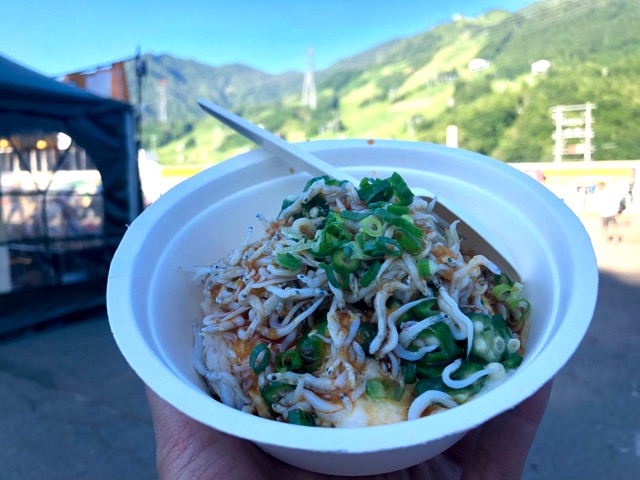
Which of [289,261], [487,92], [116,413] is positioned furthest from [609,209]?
[487,92]

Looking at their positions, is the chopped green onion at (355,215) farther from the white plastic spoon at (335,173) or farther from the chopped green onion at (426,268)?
the white plastic spoon at (335,173)

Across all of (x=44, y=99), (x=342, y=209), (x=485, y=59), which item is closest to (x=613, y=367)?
(x=342, y=209)

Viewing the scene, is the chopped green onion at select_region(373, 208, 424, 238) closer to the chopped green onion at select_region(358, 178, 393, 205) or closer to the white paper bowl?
the chopped green onion at select_region(358, 178, 393, 205)

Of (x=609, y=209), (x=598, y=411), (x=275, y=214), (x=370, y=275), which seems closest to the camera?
(x=370, y=275)

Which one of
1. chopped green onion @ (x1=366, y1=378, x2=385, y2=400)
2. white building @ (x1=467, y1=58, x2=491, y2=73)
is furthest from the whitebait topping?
white building @ (x1=467, y1=58, x2=491, y2=73)

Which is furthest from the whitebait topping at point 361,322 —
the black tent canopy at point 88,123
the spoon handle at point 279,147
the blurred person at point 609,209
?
the blurred person at point 609,209

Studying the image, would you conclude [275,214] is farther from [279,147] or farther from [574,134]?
[574,134]
